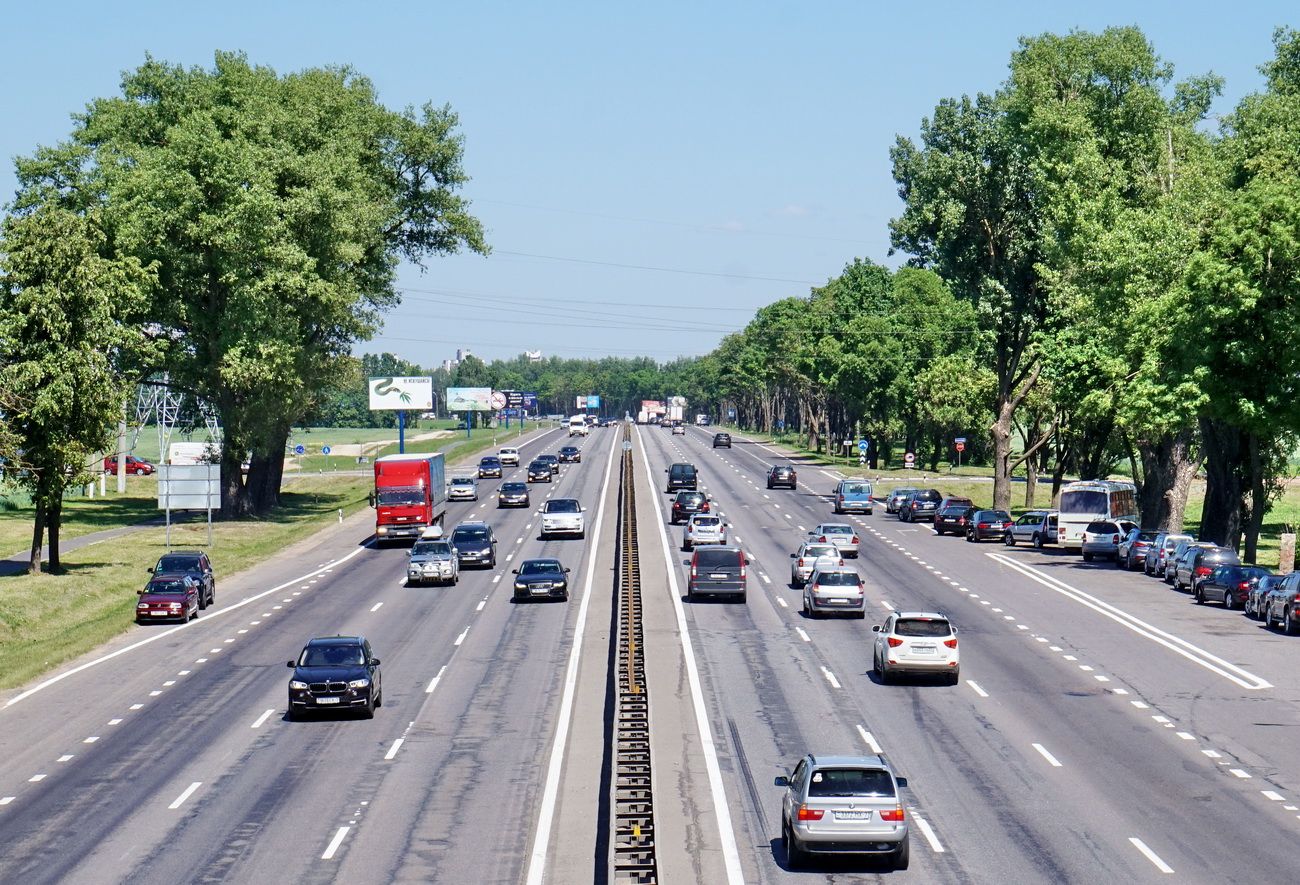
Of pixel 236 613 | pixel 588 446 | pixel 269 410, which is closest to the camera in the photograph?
pixel 236 613

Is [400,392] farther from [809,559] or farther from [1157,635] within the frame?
[1157,635]

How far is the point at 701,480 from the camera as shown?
109562 mm

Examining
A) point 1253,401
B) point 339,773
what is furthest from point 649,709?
point 1253,401

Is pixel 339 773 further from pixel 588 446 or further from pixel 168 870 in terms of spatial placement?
pixel 588 446

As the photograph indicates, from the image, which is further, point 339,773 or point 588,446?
point 588,446

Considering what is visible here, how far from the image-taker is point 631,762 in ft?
85.9

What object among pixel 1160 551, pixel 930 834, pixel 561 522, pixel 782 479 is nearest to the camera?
pixel 930 834

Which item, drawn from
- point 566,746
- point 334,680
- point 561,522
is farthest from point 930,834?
point 561,522

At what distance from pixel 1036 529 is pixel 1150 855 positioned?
2030 inches

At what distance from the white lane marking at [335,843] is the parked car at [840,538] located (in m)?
40.4

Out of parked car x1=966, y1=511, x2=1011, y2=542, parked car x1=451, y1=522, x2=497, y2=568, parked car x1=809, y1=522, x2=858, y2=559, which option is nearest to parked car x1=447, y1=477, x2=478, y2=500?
parked car x1=451, y1=522, x2=497, y2=568

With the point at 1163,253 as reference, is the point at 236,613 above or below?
below

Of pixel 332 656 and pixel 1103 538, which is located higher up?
pixel 1103 538

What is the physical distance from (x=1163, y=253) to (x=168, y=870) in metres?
51.9
